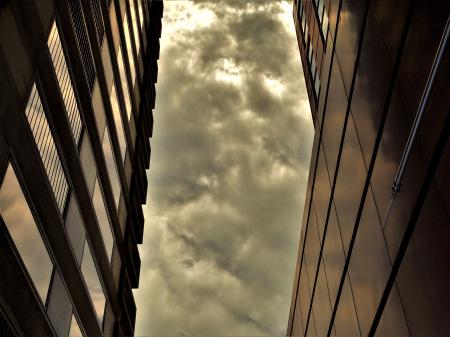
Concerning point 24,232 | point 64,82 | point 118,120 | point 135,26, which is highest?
point 135,26

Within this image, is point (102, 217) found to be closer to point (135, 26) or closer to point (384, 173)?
point (384, 173)

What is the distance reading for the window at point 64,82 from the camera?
1995cm

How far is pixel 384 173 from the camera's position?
15000mm

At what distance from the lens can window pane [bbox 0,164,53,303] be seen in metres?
15.3

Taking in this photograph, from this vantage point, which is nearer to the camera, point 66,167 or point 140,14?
point 66,167

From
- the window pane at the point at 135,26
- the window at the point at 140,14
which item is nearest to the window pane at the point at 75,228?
the window pane at the point at 135,26

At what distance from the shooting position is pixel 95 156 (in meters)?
26.3

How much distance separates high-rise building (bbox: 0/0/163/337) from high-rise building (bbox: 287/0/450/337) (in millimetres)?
10022

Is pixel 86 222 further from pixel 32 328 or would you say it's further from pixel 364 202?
pixel 364 202

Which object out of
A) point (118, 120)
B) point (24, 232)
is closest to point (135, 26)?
point (118, 120)

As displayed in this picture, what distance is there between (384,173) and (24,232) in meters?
10.5

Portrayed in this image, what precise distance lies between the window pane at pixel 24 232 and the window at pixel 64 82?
5.20m

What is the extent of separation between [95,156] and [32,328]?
10.4m

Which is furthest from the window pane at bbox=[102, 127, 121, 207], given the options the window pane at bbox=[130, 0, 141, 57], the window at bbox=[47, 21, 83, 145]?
the window pane at bbox=[130, 0, 141, 57]
